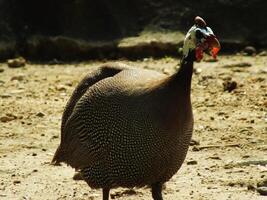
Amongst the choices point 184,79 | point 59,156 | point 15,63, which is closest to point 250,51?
point 15,63

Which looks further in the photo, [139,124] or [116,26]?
[116,26]

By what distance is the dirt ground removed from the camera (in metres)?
5.59

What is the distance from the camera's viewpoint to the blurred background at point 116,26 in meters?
9.87

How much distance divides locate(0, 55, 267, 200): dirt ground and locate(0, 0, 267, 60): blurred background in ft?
1.02

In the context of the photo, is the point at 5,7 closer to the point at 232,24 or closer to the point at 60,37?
the point at 60,37

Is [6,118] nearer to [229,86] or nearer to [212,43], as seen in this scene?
[229,86]

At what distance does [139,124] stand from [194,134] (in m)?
2.23

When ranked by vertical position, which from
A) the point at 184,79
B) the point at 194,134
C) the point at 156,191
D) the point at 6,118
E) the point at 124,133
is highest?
the point at 184,79

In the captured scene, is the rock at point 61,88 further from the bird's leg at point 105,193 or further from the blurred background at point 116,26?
the bird's leg at point 105,193

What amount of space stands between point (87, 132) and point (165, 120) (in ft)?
2.09

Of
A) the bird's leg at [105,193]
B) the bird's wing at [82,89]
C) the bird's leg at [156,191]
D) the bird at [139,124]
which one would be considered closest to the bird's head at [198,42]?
the bird at [139,124]

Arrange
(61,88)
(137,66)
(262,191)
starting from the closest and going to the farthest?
(262,191) < (61,88) < (137,66)

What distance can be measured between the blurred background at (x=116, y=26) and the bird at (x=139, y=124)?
4.81 m

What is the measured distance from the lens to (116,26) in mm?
10094
